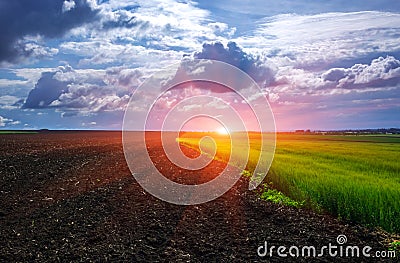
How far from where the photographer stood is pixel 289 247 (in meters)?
8.21

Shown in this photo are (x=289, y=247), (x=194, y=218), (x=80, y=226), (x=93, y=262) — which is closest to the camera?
(x=93, y=262)

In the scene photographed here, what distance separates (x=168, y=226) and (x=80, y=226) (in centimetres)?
189

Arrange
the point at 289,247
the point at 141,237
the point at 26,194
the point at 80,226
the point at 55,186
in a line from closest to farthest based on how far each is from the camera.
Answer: the point at 289,247 < the point at 141,237 < the point at 80,226 < the point at 26,194 < the point at 55,186

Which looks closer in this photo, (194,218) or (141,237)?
(141,237)

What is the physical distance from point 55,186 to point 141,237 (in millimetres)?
7390

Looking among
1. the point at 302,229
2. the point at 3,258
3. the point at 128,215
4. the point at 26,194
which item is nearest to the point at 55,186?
the point at 26,194

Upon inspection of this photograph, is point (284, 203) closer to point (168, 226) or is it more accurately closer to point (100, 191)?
point (168, 226)

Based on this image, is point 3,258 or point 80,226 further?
point 80,226

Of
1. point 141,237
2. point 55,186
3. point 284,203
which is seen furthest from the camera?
point 55,186

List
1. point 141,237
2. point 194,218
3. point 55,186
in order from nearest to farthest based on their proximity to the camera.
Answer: point 141,237, point 194,218, point 55,186

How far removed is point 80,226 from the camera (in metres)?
9.70

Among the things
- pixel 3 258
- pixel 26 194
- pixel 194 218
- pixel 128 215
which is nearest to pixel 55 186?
pixel 26 194

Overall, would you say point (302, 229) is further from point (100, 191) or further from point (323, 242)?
point (100, 191)

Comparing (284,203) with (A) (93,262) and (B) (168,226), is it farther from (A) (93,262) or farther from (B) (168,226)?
(A) (93,262)
